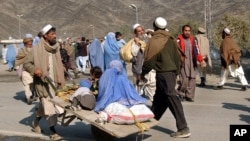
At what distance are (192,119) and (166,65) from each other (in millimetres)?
2061

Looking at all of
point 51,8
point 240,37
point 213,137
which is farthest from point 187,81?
point 51,8

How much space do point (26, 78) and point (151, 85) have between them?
3.08 metres

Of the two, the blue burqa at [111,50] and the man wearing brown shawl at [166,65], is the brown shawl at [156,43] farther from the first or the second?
the blue burqa at [111,50]

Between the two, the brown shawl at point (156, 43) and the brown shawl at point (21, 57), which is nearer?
the brown shawl at point (156, 43)

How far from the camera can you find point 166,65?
6770 mm

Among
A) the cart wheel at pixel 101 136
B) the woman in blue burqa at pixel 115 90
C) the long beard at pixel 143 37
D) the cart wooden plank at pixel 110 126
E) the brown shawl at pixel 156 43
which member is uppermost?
the long beard at pixel 143 37

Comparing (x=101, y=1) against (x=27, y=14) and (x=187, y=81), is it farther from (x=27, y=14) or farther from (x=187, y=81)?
(x=187, y=81)

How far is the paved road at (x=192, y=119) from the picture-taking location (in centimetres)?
727

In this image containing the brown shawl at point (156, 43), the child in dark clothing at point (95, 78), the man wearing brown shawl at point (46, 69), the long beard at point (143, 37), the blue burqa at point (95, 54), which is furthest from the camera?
the blue burqa at point (95, 54)

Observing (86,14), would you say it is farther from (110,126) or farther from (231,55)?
(110,126)

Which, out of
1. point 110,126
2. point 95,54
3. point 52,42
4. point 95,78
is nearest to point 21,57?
point 52,42

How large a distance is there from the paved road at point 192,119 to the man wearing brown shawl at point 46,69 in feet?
1.38

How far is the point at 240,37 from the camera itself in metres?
25.9

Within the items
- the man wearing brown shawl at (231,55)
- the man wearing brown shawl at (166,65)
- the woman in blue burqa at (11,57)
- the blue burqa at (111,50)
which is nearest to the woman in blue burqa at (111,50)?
the blue burqa at (111,50)
